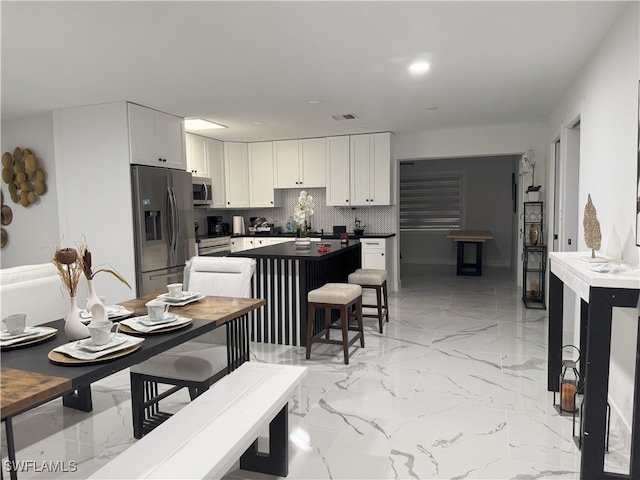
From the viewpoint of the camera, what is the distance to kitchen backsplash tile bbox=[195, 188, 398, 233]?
268 inches

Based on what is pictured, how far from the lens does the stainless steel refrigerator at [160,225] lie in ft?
15.3

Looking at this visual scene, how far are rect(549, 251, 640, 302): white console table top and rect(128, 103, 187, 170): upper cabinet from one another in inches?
165

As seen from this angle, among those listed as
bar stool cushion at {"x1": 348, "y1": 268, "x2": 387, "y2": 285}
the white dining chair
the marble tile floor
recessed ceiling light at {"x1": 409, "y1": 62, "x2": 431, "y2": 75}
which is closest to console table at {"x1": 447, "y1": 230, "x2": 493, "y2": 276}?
the marble tile floor

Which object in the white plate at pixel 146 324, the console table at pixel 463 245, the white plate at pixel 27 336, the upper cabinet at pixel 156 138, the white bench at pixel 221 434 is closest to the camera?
the white bench at pixel 221 434

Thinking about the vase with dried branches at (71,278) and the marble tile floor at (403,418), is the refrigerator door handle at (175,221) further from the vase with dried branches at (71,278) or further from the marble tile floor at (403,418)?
the vase with dried branches at (71,278)

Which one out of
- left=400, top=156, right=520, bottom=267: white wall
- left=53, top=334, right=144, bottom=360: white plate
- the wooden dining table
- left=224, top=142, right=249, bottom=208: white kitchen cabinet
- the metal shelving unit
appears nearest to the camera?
the wooden dining table

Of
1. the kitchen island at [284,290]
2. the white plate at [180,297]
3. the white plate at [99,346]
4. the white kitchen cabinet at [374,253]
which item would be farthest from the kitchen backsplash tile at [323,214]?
the white plate at [99,346]

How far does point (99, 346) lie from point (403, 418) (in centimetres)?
183

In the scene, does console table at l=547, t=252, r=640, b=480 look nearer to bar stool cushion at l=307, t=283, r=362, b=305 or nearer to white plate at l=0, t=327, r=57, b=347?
bar stool cushion at l=307, t=283, r=362, b=305

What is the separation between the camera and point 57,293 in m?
2.98

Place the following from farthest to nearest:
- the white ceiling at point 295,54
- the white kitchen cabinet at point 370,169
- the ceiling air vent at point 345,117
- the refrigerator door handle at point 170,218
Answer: the white kitchen cabinet at point 370,169 < the ceiling air vent at point 345,117 < the refrigerator door handle at point 170,218 < the white ceiling at point 295,54

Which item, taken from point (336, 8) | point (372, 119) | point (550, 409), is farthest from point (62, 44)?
point (550, 409)

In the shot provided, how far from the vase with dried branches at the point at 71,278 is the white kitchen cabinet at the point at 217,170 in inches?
190

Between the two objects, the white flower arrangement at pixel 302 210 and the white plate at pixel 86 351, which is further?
the white flower arrangement at pixel 302 210
